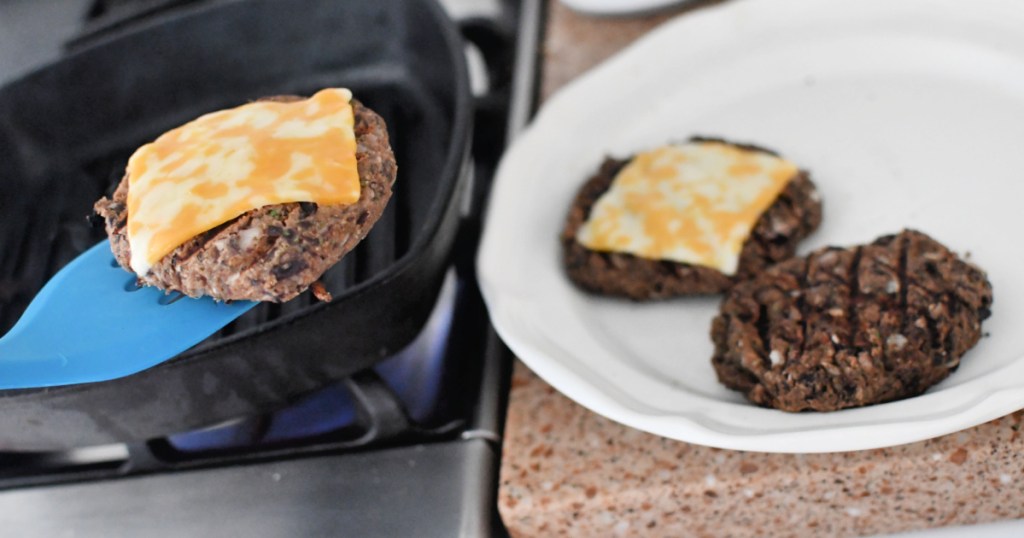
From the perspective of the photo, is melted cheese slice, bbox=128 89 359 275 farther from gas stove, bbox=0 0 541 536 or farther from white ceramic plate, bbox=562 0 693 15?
white ceramic plate, bbox=562 0 693 15

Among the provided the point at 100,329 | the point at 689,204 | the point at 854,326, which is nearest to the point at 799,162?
the point at 689,204

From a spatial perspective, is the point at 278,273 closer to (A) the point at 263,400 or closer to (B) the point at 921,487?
(A) the point at 263,400

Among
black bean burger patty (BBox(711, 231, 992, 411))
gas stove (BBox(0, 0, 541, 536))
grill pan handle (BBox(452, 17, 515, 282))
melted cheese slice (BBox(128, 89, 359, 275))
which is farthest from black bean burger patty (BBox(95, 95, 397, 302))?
grill pan handle (BBox(452, 17, 515, 282))

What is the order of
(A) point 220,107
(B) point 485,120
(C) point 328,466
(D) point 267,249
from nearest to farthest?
1. (D) point 267,249
2. (A) point 220,107
3. (C) point 328,466
4. (B) point 485,120

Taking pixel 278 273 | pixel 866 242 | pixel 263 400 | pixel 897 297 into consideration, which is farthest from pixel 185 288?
pixel 866 242

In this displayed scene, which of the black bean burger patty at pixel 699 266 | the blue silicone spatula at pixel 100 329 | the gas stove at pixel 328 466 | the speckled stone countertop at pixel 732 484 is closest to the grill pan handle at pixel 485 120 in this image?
the gas stove at pixel 328 466

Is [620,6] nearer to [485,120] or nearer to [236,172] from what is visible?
[485,120]
